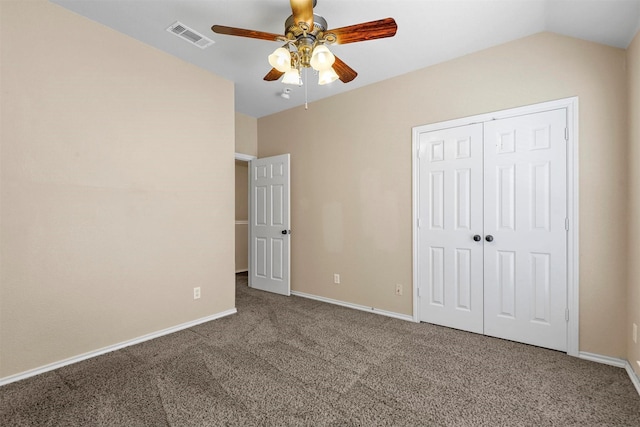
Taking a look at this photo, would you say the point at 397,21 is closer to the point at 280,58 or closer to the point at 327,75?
the point at 327,75

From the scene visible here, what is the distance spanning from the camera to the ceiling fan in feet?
5.71

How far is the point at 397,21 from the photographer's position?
2383mm

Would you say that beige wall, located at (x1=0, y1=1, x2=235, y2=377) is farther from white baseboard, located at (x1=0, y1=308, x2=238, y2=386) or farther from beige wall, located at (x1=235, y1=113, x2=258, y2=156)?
beige wall, located at (x1=235, y1=113, x2=258, y2=156)

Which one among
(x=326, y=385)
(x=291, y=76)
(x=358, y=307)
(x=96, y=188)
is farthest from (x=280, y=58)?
(x=358, y=307)

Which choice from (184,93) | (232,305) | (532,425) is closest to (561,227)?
(532,425)

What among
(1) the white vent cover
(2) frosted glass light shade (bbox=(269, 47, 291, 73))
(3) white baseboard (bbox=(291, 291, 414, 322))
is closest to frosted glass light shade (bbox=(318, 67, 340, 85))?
(2) frosted glass light shade (bbox=(269, 47, 291, 73))

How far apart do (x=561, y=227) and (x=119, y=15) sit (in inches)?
157

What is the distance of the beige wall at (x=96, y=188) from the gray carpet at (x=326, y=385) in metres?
0.37

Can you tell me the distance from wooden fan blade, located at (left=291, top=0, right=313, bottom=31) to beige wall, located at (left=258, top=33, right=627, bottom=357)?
1.84 m

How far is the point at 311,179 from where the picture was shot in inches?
163

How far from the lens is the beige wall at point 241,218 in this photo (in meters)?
6.16

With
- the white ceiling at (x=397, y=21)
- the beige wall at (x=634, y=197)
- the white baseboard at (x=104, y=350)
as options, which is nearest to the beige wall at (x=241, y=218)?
the white baseboard at (x=104, y=350)

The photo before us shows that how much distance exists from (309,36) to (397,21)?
915 mm

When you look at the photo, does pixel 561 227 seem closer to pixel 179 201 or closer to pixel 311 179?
pixel 311 179
